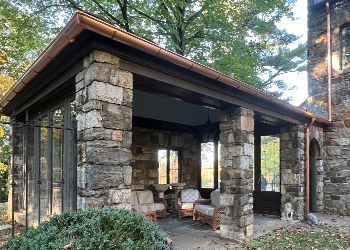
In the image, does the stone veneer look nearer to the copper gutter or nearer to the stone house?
the stone house

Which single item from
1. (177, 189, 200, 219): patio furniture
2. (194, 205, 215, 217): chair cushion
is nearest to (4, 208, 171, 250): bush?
(194, 205, 215, 217): chair cushion

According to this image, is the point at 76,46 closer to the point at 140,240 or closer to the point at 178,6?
the point at 140,240

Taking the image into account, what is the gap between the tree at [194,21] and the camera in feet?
33.8

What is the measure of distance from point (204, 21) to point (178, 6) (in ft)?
3.30

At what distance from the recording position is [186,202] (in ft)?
26.4

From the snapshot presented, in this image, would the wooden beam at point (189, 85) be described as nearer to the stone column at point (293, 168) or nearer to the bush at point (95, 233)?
the stone column at point (293, 168)

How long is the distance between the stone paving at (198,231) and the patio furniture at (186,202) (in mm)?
163

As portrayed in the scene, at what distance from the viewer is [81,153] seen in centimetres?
361

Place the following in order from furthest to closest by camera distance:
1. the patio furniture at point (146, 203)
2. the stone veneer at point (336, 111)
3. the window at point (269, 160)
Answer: the stone veneer at point (336, 111), the window at point (269, 160), the patio furniture at point (146, 203)

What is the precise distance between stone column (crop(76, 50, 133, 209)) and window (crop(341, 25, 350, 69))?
8.06 metres

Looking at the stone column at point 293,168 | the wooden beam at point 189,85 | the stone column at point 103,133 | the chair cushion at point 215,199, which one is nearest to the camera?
the stone column at point 103,133

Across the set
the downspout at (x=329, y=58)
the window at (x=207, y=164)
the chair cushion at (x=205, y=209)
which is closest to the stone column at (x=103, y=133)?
the chair cushion at (x=205, y=209)

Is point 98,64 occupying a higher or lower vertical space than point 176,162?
higher

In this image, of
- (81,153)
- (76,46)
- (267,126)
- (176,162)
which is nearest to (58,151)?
(81,153)
